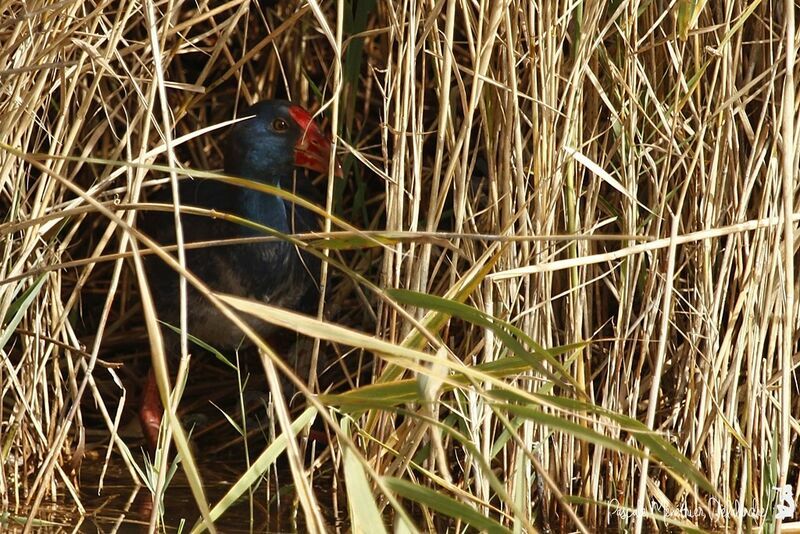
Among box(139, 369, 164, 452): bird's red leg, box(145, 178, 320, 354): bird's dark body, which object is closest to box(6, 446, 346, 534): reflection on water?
box(139, 369, 164, 452): bird's red leg

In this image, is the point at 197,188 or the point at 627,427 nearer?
the point at 627,427

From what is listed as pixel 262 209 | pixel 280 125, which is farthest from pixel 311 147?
pixel 262 209

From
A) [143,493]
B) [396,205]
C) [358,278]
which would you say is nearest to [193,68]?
[143,493]

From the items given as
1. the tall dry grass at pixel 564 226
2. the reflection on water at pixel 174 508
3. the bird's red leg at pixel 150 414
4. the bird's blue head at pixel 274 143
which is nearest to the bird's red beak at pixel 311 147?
the bird's blue head at pixel 274 143

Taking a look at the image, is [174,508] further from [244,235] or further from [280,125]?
[280,125]

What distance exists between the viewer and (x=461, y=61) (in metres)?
3.92

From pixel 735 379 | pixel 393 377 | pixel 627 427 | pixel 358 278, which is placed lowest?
pixel 735 379

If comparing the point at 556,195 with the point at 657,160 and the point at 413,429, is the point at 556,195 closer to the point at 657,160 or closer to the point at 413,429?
the point at 657,160

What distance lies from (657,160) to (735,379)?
1.73 feet

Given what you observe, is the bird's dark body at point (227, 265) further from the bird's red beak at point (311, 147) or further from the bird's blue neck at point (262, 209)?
the bird's red beak at point (311, 147)

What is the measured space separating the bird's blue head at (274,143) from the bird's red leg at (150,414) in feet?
2.49

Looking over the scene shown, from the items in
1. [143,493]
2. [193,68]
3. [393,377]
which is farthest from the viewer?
[193,68]

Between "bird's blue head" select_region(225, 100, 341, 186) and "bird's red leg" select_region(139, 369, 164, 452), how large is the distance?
2.49ft

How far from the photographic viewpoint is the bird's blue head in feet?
11.5
